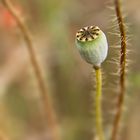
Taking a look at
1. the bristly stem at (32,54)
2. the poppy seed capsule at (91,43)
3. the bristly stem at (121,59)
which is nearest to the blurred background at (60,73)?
the bristly stem at (32,54)

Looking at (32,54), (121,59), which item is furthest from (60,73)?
(121,59)

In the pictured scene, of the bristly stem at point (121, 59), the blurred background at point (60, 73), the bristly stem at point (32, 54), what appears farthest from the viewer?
the blurred background at point (60, 73)

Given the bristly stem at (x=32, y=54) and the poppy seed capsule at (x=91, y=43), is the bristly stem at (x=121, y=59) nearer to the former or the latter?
the poppy seed capsule at (x=91, y=43)

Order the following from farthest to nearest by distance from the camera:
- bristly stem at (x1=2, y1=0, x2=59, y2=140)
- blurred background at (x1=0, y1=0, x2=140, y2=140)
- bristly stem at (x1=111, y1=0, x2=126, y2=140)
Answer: blurred background at (x1=0, y1=0, x2=140, y2=140), bristly stem at (x1=2, y1=0, x2=59, y2=140), bristly stem at (x1=111, y1=0, x2=126, y2=140)

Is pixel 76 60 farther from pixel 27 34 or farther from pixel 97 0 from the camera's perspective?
pixel 27 34

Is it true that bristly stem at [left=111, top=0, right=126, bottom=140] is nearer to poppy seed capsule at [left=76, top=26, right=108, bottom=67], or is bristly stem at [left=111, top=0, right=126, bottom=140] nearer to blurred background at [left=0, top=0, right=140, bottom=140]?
poppy seed capsule at [left=76, top=26, right=108, bottom=67]

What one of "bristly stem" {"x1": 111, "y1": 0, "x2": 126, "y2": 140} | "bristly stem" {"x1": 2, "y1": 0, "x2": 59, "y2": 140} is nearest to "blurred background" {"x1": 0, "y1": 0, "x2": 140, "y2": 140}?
"bristly stem" {"x1": 2, "y1": 0, "x2": 59, "y2": 140}

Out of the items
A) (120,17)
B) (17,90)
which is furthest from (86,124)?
(120,17)

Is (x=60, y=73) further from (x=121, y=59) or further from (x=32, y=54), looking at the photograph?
(x=121, y=59)
